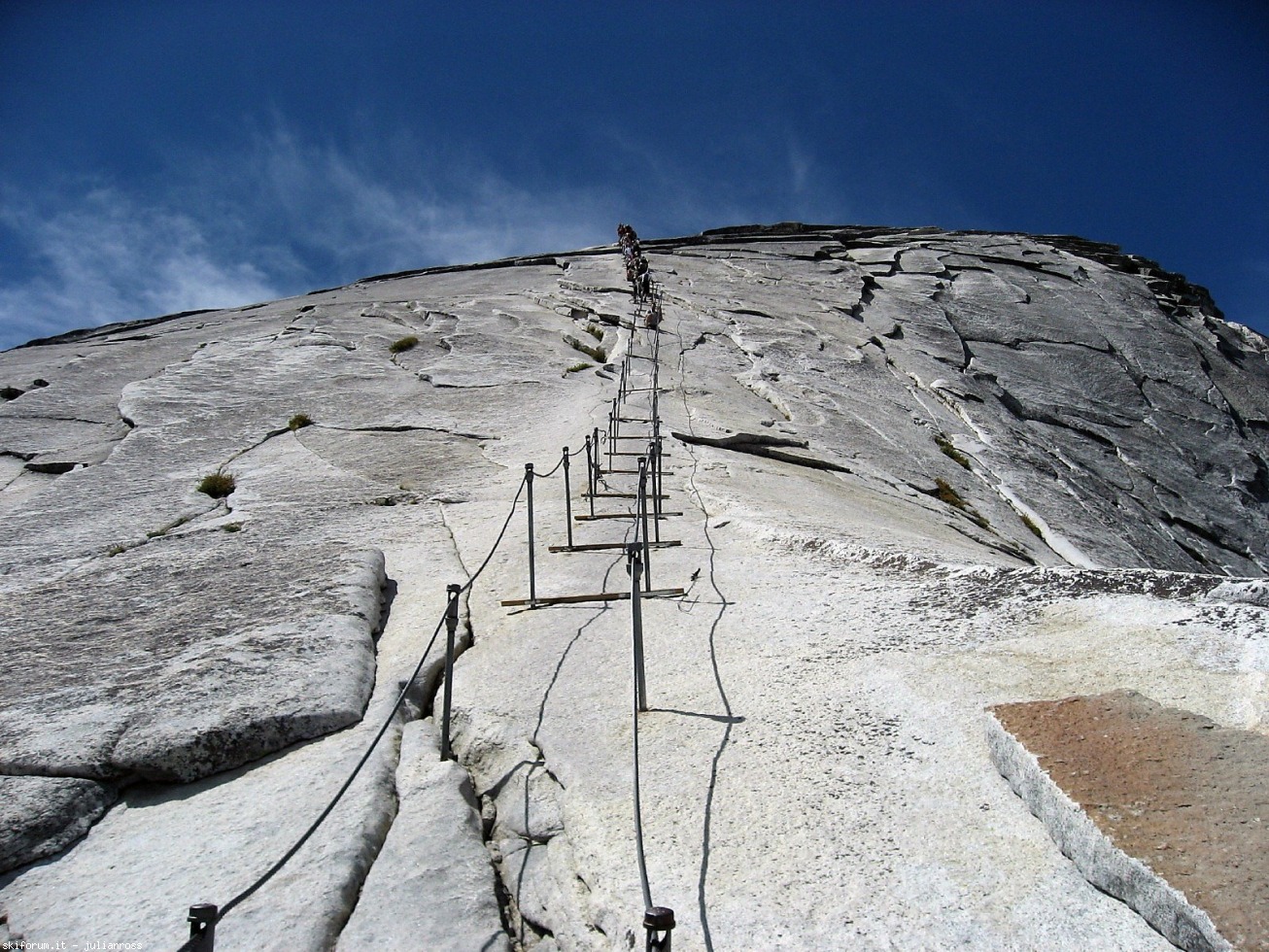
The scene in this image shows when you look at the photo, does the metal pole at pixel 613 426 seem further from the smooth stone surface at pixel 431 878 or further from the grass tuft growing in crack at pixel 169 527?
the smooth stone surface at pixel 431 878

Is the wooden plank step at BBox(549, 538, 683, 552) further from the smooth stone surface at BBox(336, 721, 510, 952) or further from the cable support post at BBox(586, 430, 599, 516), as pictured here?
the smooth stone surface at BBox(336, 721, 510, 952)

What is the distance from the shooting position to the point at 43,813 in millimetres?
3914

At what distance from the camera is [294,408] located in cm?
1256

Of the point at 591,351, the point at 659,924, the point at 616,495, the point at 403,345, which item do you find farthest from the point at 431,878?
the point at 591,351

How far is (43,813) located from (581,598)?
3.47m

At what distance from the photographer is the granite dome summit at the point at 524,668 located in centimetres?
333

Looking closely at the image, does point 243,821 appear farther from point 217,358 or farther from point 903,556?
point 217,358

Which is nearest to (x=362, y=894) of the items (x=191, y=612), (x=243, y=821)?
(x=243, y=821)

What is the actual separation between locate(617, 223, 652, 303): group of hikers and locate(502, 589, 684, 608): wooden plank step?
1553cm

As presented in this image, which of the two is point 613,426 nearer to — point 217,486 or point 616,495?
point 616,495

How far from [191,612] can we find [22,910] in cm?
263

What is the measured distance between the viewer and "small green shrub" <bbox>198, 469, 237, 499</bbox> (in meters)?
9.16

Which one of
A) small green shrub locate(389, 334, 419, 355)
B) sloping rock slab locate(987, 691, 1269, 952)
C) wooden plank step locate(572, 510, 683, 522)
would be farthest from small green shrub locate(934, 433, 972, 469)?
sloping rock slab locate(987, 691, 1269, 952)

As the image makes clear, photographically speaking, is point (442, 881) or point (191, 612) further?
point (191, 612)
